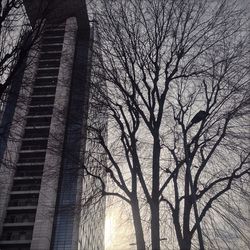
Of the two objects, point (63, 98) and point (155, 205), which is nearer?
point (155, 205)

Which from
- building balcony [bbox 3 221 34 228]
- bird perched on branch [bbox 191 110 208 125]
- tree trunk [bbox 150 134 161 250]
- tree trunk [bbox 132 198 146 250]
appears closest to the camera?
tree trunk [bbox 150 134 161 250]

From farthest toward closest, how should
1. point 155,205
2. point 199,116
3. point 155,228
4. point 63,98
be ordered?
point 63,98 < point 199,116 < point 155,205 < point 155,228

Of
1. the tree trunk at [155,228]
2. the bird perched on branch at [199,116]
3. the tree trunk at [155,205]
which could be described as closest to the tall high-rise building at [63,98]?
the tree trunk at [155,205]

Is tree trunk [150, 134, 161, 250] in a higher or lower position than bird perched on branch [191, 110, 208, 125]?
lower

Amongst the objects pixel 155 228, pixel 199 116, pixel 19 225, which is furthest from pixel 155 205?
pixel 19 225

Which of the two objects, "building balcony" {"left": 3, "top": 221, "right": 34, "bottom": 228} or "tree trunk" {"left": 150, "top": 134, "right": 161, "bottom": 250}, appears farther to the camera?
"building balcony" {"left": 3, "top": 221, "right": 34, "bottom": 228}

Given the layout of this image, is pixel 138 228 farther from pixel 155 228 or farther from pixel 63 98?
pixel 63 98

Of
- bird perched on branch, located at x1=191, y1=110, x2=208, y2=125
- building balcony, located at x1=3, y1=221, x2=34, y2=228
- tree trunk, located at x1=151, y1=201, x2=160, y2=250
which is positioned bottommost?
tree trunk, located at x1=151, y1=201, x2=160, y2=250

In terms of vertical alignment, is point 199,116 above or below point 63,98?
below

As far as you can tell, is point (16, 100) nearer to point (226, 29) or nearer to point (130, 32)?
point (130, 32)

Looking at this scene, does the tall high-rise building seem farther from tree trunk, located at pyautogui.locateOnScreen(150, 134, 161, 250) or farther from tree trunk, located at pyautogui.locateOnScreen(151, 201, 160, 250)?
tree trunk, located at pyautogui.locateOnScreen(151, 201, 160, 250)

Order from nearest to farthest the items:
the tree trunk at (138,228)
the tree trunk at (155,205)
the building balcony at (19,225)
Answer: the tree trunk at (155,205)
the tree trunk at (138,228)
the building balcony at (19,225)

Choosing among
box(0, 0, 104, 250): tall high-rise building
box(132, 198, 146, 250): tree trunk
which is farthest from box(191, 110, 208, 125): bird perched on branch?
box(0, 0, 104, 250): tall high-rise building

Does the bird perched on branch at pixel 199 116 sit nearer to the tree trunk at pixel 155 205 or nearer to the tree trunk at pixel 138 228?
the tree trunk at pixel 155 205
